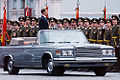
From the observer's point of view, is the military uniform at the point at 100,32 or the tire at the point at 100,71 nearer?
the tire at the point at 100,71

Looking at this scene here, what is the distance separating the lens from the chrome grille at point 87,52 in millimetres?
21066

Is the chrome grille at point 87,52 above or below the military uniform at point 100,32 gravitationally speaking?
below

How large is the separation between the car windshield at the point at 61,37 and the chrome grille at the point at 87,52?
3.57 ft

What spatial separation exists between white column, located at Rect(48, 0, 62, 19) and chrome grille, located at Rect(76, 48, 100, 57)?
38.2m

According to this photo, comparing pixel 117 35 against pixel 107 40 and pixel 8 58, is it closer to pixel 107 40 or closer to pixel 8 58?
pixel 107 40

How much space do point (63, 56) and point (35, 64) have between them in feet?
4.19

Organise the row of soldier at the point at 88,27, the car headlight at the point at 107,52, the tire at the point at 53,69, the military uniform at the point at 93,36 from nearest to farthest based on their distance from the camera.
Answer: the tire at the point at 53,69 → the car headlight at the point at 107,52 → the row of soldier at the point at 88,27 → the military uniform at the point at 93,36

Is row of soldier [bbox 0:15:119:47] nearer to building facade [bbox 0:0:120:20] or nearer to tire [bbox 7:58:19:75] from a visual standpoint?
tire [bbox 7:58:19:75]

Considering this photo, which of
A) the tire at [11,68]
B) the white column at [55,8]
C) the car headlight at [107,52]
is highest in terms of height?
the white column at [55,8]

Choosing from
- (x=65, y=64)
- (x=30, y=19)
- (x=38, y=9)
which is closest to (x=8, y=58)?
(x=65, y=64)

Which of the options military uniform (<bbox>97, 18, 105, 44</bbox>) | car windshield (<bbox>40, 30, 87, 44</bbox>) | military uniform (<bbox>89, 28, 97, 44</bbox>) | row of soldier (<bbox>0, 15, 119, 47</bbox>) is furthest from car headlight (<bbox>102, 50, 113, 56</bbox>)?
military uniform (<bbox>89, 28, 97, 44</bbox>)

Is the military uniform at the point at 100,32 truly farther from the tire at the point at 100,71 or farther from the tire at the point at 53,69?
the tire at the point at 53,69

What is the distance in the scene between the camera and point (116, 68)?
25.1 m

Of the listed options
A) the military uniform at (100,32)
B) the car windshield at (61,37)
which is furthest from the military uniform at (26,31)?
the car windshield at (61,37)
